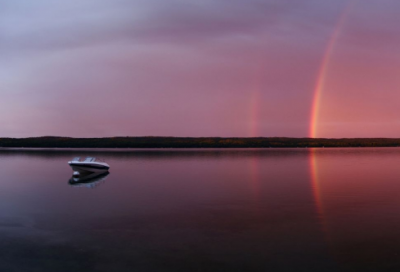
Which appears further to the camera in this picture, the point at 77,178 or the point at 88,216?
the point at 77,178

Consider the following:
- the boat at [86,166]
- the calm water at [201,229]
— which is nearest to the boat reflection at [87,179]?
the boat at [86,166]

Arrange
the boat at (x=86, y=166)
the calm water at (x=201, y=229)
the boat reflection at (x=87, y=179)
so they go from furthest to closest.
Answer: the boat at (x=86, y=166) → the boat reflection at (x=87, y=179) → the calm water at (x=201, y=229)

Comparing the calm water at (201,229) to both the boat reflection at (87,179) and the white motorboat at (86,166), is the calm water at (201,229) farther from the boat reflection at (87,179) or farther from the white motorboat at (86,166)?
the white motorboat at (86,166)

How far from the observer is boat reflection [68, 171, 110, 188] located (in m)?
34.5

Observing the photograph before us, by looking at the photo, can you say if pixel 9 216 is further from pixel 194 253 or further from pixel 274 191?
pixel 274 191

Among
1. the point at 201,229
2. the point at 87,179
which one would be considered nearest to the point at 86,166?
the point at 87,179

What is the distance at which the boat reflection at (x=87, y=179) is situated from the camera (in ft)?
113

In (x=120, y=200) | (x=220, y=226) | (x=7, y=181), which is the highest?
(x=7, y=181)

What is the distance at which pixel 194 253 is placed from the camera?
1312 centimetres

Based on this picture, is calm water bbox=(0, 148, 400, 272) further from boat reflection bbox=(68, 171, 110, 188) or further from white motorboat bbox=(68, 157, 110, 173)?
white motorboat bbox=(68, 157, 110, 173)

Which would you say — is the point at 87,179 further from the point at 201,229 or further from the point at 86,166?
the point at 201,229

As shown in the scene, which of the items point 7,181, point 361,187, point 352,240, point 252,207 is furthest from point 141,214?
point 7,181

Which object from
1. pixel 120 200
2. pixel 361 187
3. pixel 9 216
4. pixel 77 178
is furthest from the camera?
pixel 77 178

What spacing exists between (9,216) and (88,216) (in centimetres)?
404
